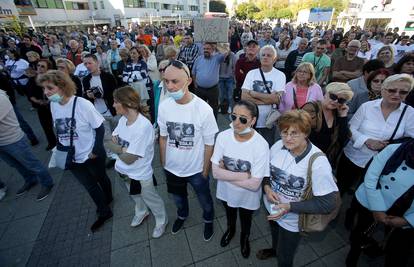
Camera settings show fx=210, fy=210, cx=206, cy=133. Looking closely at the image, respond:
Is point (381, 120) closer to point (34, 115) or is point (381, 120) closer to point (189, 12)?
point (34, 115)

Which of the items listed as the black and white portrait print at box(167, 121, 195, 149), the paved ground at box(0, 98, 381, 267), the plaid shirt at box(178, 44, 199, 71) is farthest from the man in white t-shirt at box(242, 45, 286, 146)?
the plaid shirt at box(178, 44, 199, 71)

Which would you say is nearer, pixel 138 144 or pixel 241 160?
pixel 241 160

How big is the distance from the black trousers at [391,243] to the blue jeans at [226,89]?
16.3ft

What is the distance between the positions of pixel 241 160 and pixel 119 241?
2.25 meters

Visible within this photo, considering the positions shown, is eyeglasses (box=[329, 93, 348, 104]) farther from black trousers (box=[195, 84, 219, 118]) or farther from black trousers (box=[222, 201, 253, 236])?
black trousers (box=[195, 84, 219, 118])

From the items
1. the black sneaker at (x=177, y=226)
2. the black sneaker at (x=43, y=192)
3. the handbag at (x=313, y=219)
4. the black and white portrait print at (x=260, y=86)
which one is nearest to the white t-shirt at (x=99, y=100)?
the black sneaker at (x=43, y=192)

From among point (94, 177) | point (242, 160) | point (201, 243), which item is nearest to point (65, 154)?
point (94, 177)

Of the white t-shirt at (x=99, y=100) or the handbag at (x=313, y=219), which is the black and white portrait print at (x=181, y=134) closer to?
the handbag at (x=313, y=219)

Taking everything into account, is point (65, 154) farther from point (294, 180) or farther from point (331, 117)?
point (331, 117)

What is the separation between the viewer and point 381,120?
2588mm

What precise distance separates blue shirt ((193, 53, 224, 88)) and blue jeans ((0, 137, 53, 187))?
146 inches

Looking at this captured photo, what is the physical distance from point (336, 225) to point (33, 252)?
443 centimetres

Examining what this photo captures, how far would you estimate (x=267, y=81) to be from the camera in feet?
11.2

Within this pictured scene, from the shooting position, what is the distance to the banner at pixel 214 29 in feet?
19.9
